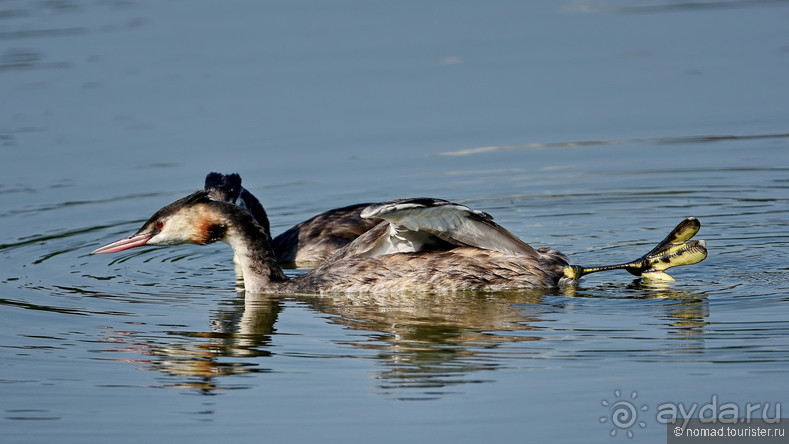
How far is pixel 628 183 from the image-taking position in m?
13.6

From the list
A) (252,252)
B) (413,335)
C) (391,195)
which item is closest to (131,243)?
(252,252)

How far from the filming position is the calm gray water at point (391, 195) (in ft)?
26.1

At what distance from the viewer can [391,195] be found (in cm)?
1366

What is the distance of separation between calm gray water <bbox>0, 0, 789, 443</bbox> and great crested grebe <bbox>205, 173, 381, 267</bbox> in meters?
0.55

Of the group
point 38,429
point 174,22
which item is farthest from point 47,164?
point 38,429

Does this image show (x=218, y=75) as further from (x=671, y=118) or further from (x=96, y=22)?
(x=671, y=118)

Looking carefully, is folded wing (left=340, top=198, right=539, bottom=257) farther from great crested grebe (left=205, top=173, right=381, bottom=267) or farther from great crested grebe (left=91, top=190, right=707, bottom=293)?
great crested grebe (left=205, top=173, right=381, bottom=267)

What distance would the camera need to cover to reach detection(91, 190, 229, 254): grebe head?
1070 cm

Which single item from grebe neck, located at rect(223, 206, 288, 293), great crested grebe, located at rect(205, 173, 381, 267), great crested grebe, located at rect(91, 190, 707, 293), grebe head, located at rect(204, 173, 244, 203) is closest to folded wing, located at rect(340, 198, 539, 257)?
great crested grebe, located at rect(91, 190, 707, 293)

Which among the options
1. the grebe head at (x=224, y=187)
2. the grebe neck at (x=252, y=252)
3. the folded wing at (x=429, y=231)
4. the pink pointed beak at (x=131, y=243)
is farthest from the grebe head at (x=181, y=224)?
the grebe head at (x=224, y=187)

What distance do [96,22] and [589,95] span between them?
27.7 ft

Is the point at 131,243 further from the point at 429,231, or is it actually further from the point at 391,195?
the point at 391,195

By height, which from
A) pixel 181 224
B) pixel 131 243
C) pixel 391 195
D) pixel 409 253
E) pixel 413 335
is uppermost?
pixel 391 195

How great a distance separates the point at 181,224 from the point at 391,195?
338 centimetres
